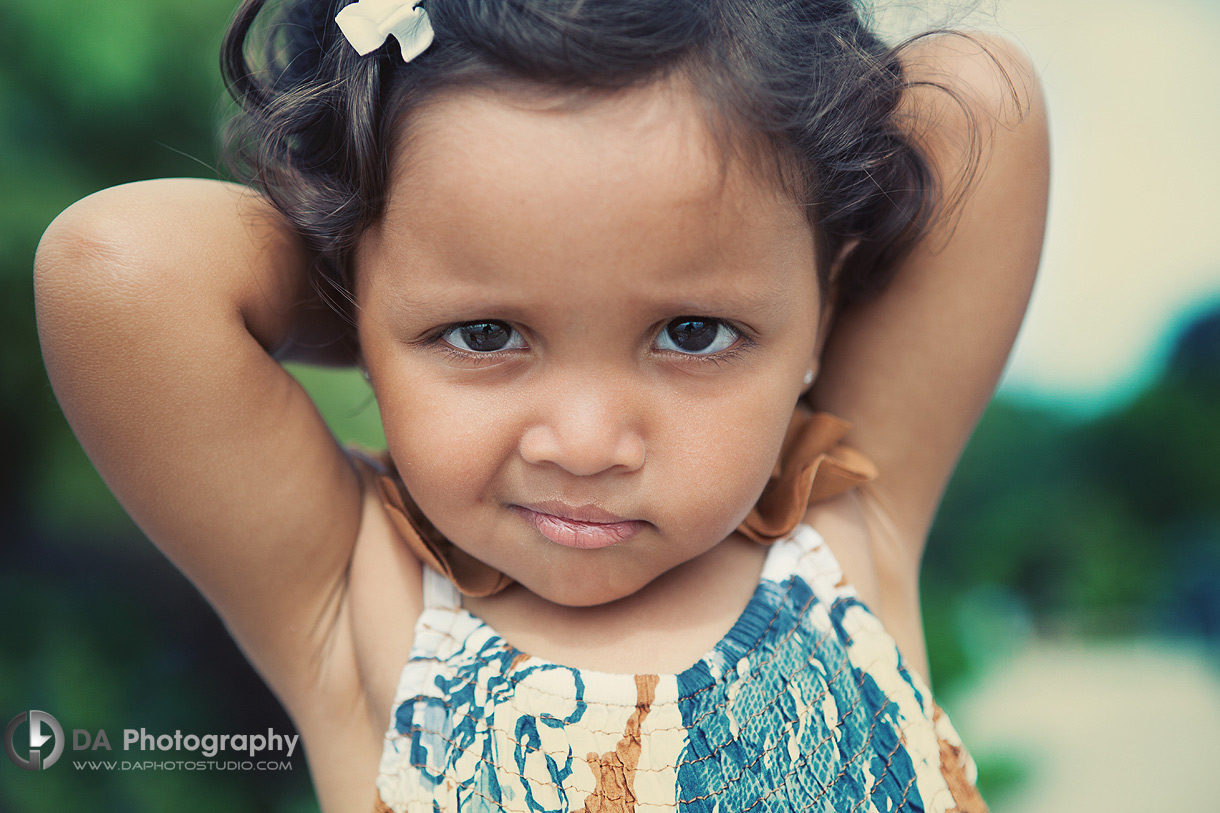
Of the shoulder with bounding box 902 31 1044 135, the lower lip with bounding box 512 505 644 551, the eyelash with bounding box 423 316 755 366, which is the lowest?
the lower lip with bounding box 512 505 644 551

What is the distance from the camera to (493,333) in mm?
738

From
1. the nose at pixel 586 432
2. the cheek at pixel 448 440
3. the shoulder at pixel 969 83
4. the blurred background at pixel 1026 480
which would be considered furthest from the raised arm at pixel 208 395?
the shoulder at pixel 969 83

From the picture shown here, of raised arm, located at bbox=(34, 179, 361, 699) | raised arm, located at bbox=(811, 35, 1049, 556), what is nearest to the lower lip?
raised arm, located at bbox=(34, 179, 361, 699)

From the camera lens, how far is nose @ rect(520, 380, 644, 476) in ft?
2.29

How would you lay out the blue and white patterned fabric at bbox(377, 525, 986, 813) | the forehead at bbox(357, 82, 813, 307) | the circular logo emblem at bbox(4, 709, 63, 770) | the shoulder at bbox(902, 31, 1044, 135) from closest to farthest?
the forehead at bbox(357, 82, 813, 307) → the blue and white patterned fabric at bbox(377, 525, 986, 813) → the shoulder at bbox(902, 31, 1044, 135) → the circular logo emblem at bbox(4, 709, 63, 770)

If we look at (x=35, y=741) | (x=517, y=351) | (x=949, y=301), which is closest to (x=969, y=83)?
(x=949, y=301)

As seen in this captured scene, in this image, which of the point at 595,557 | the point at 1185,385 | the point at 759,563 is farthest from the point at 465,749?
the point at 1185,385

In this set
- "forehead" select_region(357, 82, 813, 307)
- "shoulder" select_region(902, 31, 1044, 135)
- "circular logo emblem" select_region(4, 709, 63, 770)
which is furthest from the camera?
"circular logo emblem" select_region(4, 709, 63, 770)

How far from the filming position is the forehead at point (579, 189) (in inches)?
25.8

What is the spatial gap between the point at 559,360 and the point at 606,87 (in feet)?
0.63

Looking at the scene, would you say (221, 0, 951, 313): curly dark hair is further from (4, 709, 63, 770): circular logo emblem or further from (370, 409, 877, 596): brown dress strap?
(4, 709, 63, 770): circular logo emblem

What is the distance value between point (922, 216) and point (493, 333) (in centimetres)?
42

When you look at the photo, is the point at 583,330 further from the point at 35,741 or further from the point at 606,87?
the point at 35,741

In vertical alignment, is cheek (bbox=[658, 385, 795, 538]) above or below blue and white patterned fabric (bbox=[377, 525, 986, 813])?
above
